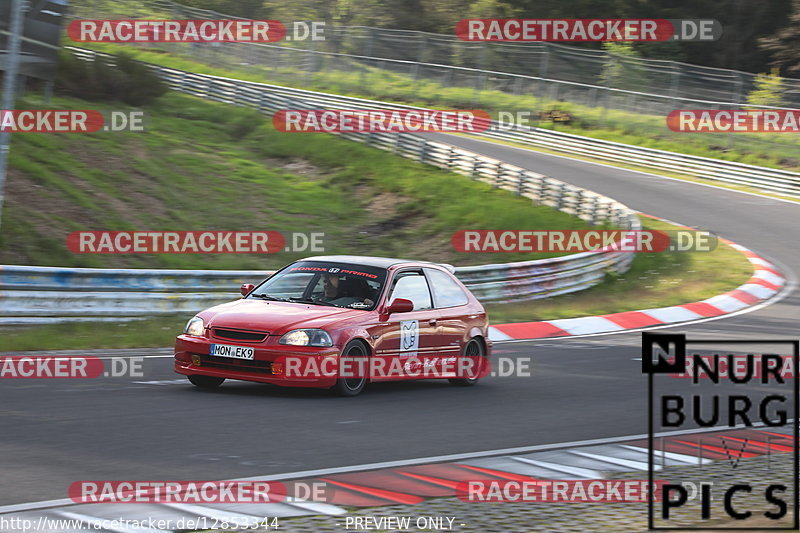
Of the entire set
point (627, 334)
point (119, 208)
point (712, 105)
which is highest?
point (712, 105)

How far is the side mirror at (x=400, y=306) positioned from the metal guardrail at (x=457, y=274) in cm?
573

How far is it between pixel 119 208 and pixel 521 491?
18.5m

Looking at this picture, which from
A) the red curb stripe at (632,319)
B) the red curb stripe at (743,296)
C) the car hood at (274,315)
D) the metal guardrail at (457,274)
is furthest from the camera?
the red curb stripe at (743,296)

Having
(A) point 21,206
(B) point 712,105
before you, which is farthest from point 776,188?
(A) point 21,206

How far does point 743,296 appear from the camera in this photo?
71.1 ft

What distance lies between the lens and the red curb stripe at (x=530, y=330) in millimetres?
16828

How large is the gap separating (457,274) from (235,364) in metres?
9.43

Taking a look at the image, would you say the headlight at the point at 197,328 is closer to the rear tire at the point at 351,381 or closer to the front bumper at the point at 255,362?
the front bumper at the point at 255,362

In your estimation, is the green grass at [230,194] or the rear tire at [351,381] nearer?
the rear tire at [351,381]

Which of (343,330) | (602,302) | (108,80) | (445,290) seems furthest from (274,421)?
(108,80)

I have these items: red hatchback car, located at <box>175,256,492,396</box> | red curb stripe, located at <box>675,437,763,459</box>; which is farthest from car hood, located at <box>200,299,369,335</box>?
red curb stripe, located at <box>675,437,763,459</box>

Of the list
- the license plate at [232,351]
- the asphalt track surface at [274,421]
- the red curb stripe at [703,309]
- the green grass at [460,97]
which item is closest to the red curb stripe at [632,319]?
the red curb stripe at [703,309]

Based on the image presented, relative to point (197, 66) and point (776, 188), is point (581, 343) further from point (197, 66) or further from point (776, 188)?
point (197, 66)

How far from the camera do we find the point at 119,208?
2373 centimetres
